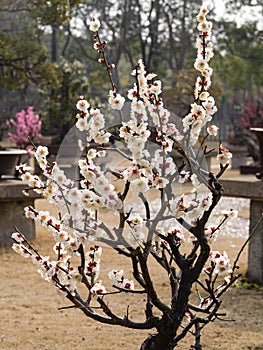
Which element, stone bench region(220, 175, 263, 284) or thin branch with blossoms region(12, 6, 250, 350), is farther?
stone bench region(220, 175, 263, 284)

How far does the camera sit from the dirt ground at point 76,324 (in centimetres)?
338

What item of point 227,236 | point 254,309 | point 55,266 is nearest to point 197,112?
point 55,266

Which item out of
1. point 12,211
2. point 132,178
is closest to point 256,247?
point 12,211

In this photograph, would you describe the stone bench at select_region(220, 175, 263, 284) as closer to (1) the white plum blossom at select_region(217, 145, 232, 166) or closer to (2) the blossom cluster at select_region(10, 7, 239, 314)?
(2) the blossom cluster at select_region(10, 7, 239, 314)

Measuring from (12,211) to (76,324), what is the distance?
2478 mm

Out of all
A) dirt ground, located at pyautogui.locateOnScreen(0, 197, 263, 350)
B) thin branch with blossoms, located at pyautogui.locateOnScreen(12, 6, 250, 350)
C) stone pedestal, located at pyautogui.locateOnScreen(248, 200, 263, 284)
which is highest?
thin branch with blossoms, located at pyautogui.locateOnScreen(12, 6, 250, 350)

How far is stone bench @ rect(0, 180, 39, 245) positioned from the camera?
5809mm

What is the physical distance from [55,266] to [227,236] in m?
4.44

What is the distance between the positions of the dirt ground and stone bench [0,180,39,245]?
3.26 ft

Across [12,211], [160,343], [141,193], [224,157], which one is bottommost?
[12,211]

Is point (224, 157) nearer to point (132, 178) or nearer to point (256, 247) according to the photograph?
point (132, 178)

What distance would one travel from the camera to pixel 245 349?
3.31m

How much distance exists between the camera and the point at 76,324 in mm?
3732

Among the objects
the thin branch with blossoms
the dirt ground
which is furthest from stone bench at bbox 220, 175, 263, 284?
the thin branch with blossoms
